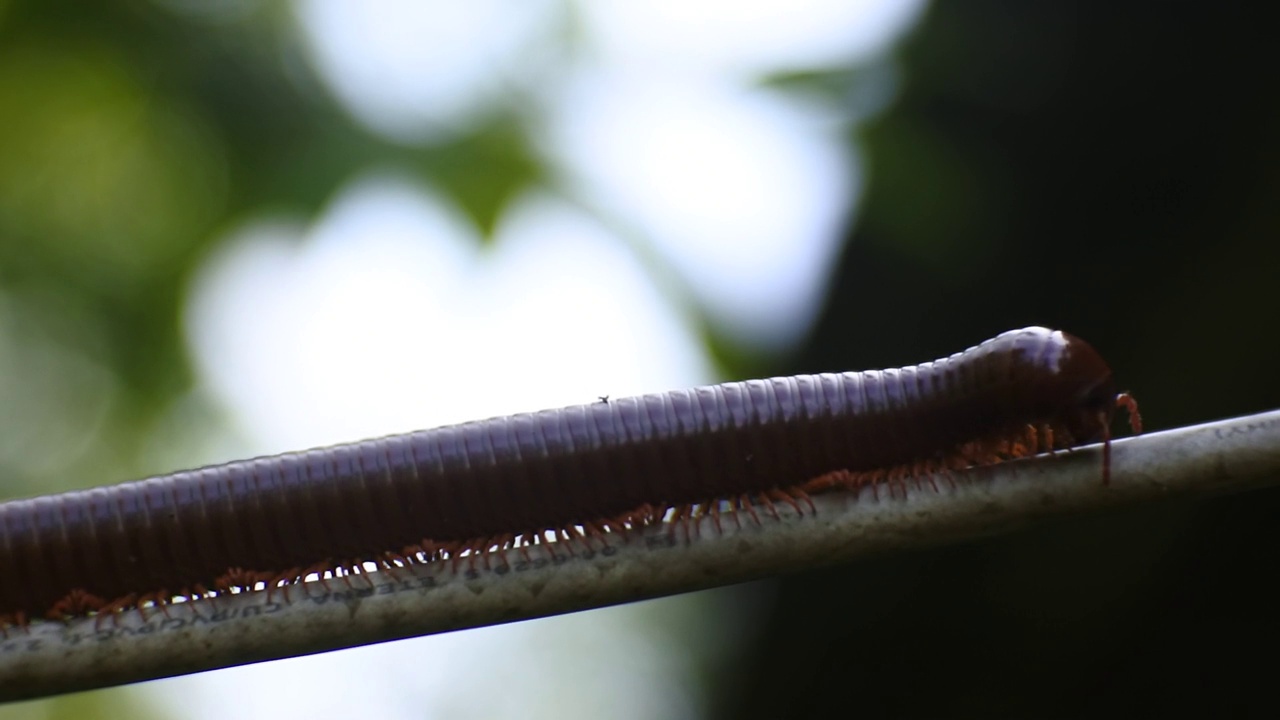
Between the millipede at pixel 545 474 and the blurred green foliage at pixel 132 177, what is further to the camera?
the blurred green foliage at pixel 132 177

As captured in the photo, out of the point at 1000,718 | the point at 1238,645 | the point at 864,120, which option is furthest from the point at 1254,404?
the point at 864,120

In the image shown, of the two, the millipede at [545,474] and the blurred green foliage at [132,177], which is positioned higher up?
the millipede at [545,474]

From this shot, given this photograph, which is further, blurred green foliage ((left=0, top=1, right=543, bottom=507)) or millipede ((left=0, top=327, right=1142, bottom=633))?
blurred green foliage ((left=0, top=1, right=543, bottom=507))

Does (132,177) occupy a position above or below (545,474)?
below

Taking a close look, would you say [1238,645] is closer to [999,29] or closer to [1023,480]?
[999,29]

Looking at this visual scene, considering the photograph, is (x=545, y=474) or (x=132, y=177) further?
(x=132, y=177)

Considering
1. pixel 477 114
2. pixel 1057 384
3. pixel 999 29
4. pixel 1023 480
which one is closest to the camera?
pixel 1023 480

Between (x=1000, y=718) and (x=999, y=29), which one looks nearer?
(x=1000, y=718)

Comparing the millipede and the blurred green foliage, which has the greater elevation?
the millipede
